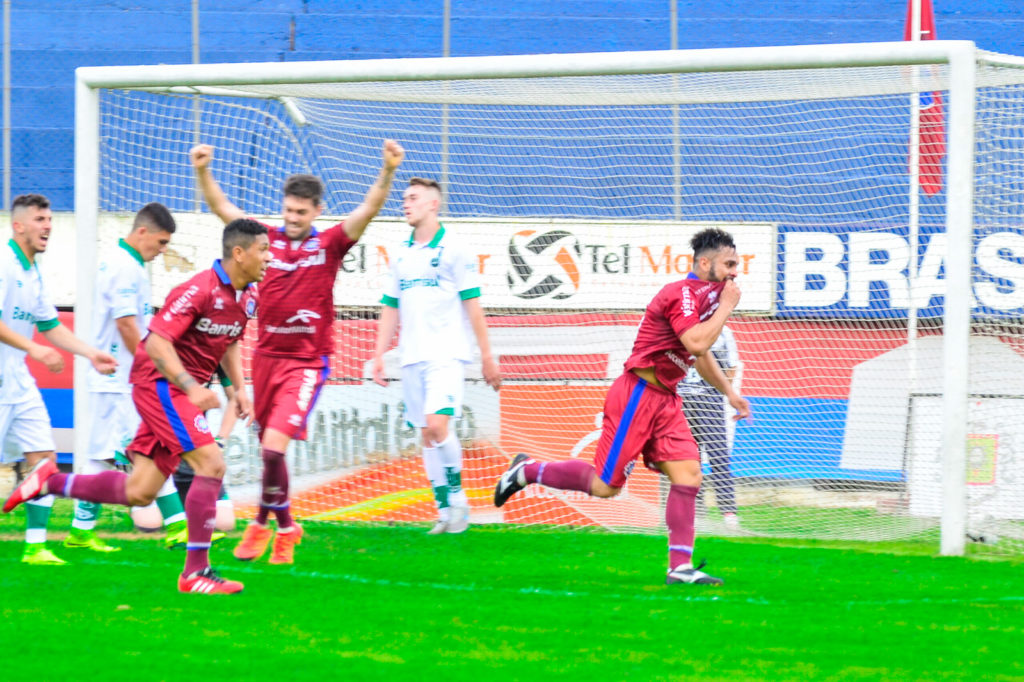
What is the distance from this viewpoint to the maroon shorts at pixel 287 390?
613 centimetres

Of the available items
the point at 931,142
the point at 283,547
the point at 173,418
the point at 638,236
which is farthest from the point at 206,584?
the point at 931,142

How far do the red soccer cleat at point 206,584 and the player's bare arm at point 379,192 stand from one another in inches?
76.7

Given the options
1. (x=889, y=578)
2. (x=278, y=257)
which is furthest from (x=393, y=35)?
(x=889, y=578)

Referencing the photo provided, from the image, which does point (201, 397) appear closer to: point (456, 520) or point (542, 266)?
point (456, 520)

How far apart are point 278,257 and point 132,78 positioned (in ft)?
→ 6.98

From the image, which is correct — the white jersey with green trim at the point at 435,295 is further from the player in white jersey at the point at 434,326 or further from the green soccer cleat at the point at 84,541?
the green soccer cleat at the point at 84,541

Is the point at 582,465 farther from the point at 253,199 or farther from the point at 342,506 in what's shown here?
the point at 253,199

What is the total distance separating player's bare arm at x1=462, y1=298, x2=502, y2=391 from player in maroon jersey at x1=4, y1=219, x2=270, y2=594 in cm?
179

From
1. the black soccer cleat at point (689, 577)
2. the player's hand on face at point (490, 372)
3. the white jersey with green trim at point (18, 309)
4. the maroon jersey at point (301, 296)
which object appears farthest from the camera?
the player's hand on face at point (490, 372)

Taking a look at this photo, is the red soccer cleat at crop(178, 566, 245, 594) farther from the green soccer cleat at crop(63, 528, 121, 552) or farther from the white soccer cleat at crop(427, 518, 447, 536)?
the white soccer cleat at crop(427, 518, 447, 536)

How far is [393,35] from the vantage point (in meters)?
14.0

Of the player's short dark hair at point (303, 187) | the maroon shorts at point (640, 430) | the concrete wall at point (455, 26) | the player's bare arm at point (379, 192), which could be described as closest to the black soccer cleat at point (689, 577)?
the maroon shorts at point (640, 430)

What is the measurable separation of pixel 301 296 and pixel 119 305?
109cm

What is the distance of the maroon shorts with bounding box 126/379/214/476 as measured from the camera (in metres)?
5.31
